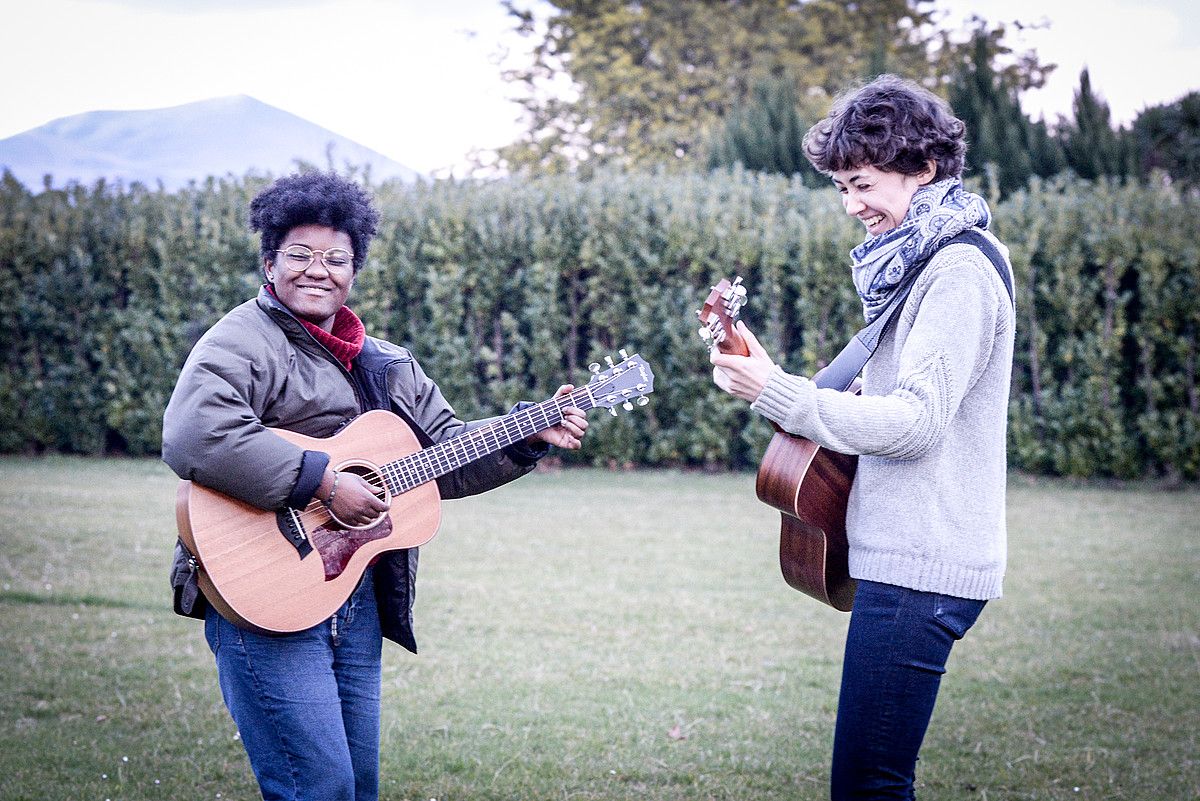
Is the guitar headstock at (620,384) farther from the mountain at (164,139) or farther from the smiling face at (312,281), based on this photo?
the mountain at (164,139)

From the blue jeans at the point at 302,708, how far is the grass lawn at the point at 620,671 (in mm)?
1447

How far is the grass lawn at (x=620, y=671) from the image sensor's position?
5.09m

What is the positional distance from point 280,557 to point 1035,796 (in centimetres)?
332

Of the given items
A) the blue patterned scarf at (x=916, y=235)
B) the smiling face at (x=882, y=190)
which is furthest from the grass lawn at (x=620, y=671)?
the smiling face at (x=882, y=190)

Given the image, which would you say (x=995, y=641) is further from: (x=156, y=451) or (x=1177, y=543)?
(x=156, y=451)

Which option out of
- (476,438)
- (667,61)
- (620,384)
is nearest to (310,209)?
(476,438)

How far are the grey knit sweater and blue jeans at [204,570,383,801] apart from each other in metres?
1.56

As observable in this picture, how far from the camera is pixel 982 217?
2.89 meters

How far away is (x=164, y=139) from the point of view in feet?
20.3

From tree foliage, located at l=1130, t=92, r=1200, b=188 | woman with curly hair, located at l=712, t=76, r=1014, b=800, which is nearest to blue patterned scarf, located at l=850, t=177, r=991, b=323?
woman with curly hair, located at l=712, t=76, r=1014, b=800

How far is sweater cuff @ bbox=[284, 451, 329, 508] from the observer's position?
11.2 feet

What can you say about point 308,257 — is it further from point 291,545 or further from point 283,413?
point 291,545

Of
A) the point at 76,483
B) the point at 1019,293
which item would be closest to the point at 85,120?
the point at 76,483

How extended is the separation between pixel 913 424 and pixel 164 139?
487cm
